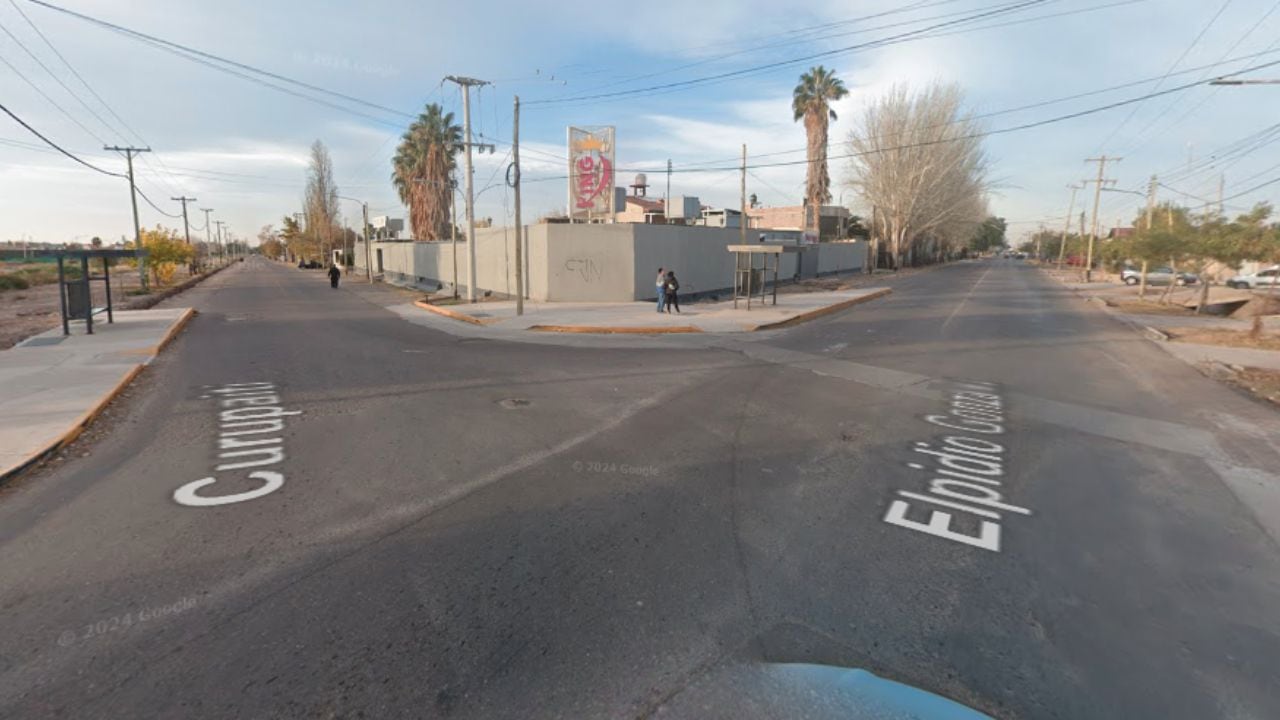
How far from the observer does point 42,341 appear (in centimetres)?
1335

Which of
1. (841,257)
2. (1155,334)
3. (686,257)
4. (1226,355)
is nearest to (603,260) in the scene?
(686,257)

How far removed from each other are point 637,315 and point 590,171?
8.35 m

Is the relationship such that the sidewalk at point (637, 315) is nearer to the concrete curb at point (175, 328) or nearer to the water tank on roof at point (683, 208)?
the concrete curb at point (175, 328)

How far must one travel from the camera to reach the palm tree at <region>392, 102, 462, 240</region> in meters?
46.8

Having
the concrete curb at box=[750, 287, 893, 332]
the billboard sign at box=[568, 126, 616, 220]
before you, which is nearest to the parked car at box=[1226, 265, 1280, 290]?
the concrete curb at box=[750, 287, 893, 332]

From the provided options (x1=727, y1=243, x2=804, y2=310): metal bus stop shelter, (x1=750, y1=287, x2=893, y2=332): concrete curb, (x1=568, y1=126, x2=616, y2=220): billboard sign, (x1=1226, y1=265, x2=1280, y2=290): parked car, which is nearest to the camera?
(x1=750, y1=287, x2=893, y2=332): concrete curb

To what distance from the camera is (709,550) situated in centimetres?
404

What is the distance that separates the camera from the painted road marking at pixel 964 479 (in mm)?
4449

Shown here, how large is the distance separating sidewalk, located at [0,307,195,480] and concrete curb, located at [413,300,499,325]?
7.45 m

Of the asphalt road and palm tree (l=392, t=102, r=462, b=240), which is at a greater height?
palm tree (l=392, t=102, r=462, b=240)

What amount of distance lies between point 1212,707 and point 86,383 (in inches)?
497

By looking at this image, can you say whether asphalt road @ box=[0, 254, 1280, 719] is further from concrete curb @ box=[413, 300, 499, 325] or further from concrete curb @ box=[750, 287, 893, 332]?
concrete curb @ box=[413, 300, 499, 325]

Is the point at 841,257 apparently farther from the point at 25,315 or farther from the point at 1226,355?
the point at 25,315

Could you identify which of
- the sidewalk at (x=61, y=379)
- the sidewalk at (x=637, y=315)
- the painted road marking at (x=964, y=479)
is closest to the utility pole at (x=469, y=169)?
the sidewalk at (x=637, y=315)
